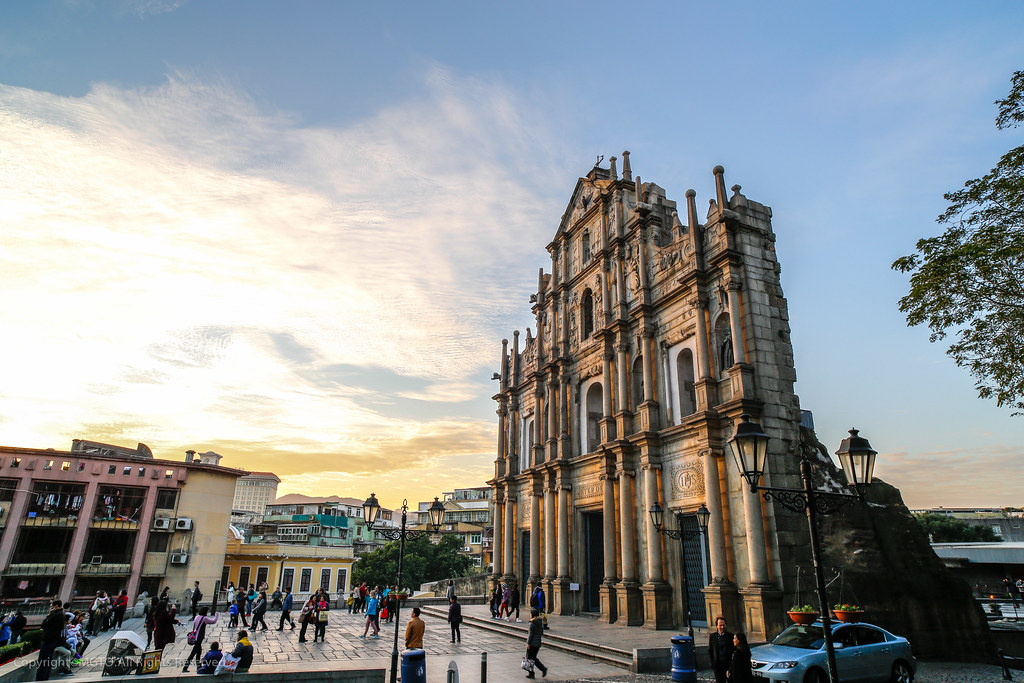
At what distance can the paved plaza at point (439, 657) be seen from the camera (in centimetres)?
1268

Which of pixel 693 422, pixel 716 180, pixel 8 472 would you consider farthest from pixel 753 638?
pixel 8 472

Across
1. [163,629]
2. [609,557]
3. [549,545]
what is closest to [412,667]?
[163,629]

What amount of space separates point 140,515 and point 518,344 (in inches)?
1069

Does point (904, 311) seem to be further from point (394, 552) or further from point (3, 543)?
point (394, 552)

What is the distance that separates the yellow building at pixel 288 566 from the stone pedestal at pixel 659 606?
3291cm

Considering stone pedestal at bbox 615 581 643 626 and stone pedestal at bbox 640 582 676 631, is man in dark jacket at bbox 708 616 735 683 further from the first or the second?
stone pedestal at bbox 615 581 643 626

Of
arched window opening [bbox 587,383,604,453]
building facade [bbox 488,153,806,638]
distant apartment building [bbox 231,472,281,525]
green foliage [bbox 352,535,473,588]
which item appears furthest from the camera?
distant apartment building [bbox 231,472,281,525]

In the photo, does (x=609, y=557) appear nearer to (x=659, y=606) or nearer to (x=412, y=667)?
(x=659, y=606)

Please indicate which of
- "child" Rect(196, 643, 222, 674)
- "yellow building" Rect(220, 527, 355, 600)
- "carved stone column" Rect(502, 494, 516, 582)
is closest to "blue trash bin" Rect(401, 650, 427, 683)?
"child" Rect(196, 643, 222, 674)

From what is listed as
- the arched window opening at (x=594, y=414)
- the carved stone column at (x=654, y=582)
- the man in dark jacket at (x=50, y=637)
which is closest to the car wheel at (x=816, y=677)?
the carved stone column at (x=654, y=582)

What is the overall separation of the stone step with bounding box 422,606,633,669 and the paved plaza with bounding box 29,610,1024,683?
180 mm

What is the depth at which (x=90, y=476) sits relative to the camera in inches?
1476

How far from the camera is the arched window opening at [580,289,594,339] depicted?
28.7 metres

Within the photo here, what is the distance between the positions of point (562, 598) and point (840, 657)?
15.4 metres
